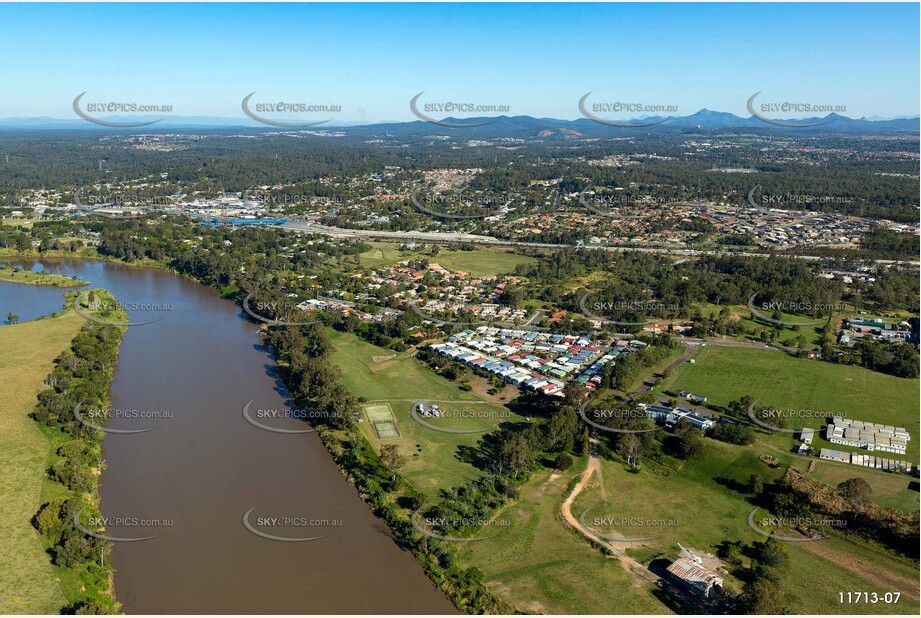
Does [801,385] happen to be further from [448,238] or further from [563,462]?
[448,238]

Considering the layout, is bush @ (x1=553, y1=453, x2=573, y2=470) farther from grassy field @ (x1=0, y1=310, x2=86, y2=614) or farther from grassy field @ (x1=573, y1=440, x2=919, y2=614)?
grassy field @ (x1=0, y1=310, x2=86, y2=614)

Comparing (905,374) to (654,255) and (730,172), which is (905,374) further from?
(730,172)

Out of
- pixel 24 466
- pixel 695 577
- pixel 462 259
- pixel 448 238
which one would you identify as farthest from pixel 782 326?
pixel 24 466

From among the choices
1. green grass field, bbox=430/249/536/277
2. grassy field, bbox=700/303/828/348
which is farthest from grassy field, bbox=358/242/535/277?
grassy field, bbox=700/303/828/348

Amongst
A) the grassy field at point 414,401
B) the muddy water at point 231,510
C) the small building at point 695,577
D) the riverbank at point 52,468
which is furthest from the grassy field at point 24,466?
the small building at point 695,577

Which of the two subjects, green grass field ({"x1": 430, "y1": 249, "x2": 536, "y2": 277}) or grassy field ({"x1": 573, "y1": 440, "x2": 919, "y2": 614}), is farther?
green grass field ({"x1": 430, "y1": 249, "x2": 536, "y2": 277})

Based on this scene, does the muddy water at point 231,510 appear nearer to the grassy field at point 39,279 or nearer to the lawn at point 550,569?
the lawn at point 550,569

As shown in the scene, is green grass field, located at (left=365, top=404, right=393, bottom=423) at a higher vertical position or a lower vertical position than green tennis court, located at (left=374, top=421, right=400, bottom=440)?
higher

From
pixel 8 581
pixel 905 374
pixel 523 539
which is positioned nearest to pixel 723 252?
pixel 905 374
